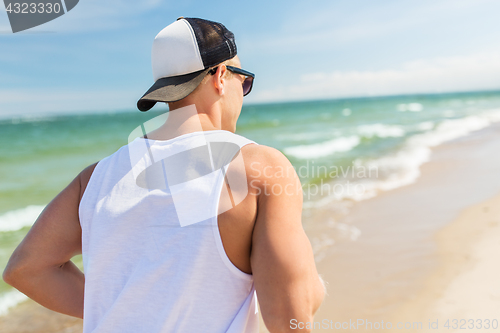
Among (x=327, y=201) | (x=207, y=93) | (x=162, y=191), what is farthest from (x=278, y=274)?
(x=327, y=201)

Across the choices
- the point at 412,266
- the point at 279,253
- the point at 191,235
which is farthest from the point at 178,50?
the point at 412,266

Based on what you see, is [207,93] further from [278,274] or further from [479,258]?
[479,258]

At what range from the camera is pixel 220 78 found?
1244mm

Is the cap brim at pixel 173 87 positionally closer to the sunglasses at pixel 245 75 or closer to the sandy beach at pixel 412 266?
the sunglasses at pixel 245 75

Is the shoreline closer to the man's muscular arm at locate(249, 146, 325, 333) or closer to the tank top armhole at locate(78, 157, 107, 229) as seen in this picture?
the man's muscular arm at locate(249, 146, 325, 333)

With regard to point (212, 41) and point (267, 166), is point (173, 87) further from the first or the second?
point (267, 166)

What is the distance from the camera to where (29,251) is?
1.21 metres

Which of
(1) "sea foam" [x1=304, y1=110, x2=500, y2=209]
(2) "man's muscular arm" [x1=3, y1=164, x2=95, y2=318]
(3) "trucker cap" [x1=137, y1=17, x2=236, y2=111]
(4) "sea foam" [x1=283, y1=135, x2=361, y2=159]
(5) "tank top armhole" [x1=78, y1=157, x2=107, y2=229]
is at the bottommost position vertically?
(4) "sea foam" [x1=283, y1=135, x2=361, y2=159]

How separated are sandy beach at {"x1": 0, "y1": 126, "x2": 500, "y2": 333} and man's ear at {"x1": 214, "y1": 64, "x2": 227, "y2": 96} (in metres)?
2.49

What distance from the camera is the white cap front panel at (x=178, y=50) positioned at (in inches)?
46.3

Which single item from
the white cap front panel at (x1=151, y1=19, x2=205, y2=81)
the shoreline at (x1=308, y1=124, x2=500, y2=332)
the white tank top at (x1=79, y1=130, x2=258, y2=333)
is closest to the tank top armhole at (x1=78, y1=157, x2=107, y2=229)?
→ the white tank top at (x1=79, y1=130, x2=258, y2=333)

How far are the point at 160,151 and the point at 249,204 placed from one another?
30cm

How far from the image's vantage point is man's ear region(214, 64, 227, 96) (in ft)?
4.03

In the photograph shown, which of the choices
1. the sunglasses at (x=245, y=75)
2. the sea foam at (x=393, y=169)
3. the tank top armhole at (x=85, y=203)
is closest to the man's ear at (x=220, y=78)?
the sunglasses at (x=245, y=75)
